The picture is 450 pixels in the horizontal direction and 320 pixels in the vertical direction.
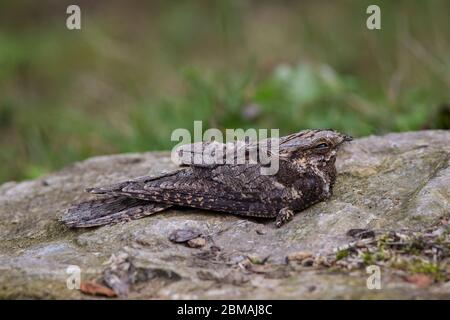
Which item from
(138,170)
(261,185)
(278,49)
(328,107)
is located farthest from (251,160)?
(278,49)

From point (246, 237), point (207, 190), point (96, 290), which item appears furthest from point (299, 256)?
point (96, 290)

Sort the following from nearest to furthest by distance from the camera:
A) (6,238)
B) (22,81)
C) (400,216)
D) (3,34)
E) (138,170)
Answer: (400,216) < (6,238) < (138,170) < (22,81) < (3,34)

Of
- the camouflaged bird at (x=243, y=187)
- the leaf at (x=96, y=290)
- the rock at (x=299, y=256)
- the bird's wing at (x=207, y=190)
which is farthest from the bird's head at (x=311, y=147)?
the leaf at (x=96, y=290)

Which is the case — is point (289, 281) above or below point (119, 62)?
below

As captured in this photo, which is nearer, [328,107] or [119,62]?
[328,107]

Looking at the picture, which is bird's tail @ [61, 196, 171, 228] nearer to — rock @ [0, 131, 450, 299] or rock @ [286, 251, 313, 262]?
rock @ [0, 131, 450, 299]

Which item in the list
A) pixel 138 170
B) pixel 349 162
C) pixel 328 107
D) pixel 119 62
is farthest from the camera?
pixel 119 62

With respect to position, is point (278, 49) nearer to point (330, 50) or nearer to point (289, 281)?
point (330, 50)

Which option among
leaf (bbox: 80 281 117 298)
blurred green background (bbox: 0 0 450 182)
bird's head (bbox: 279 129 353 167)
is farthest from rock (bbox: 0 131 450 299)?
blurred green background (bbox: 0 0 450 182)
